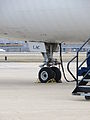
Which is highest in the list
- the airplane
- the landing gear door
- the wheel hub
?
the airplane

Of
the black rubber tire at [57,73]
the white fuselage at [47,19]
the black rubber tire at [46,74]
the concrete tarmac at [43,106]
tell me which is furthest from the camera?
the black rubber tire at [57,73]

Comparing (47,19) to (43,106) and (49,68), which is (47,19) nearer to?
(49,68)

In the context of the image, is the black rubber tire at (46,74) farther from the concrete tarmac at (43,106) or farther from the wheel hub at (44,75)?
the concrete tarmac at (43,106)

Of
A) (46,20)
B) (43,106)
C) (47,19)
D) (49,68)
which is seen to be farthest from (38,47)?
(43,106)

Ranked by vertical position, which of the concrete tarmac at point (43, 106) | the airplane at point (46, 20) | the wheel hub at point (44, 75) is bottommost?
the concrete tarmac at point (43, 106)

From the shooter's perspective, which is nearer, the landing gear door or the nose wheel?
the nose wheel

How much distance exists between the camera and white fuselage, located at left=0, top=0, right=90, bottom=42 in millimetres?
18859

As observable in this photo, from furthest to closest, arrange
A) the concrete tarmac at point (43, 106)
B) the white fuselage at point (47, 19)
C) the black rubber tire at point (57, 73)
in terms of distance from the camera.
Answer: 1. the black rubber tire at point (57, 73)
2. the white fuselage at point (47, 19)
3. the concrete tarmac at point (43, 106)

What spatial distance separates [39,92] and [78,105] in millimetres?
4275

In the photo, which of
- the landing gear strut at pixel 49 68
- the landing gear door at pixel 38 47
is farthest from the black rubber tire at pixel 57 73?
the landing gear door at pixel 38 47

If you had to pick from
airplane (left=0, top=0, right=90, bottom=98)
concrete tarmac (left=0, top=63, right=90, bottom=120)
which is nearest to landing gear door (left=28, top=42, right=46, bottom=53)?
airplane (left=0, top=0, right=90, bottom=98)

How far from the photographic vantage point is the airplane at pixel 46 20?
1888 cm

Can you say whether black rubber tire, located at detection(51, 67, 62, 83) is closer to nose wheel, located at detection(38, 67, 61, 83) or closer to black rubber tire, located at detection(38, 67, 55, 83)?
nose wheel, located at detection(38, 67, 61, 83)

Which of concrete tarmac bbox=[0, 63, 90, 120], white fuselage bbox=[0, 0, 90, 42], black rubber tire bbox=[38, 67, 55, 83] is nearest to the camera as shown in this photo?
concrete tarmac bbox=[0, 63, 90, 120]
